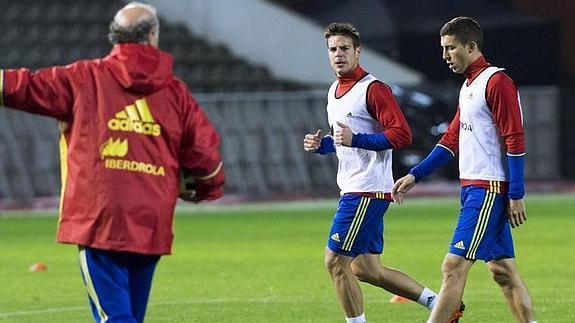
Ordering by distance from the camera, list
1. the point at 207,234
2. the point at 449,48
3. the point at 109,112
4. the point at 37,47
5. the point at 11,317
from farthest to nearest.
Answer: the point at 37,47 < the point at 207,234 < the point at 11,317 < the point at 449,48 < the point at 109,112

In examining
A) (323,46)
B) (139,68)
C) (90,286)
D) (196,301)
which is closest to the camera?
(139,68)

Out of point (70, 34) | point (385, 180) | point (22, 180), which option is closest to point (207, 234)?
point (22, 180)

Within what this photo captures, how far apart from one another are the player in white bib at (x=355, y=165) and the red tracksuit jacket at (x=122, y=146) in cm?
270

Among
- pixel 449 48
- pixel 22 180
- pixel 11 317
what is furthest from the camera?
pixel 22 180

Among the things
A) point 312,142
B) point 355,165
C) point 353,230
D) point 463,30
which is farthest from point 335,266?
point 463,30

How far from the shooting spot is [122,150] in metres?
7.03

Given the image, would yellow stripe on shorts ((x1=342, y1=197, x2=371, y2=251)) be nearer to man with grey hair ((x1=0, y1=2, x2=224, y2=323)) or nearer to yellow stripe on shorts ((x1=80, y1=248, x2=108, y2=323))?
man with grey hair ((x1=0, y1=2, x2=224, y2=323))

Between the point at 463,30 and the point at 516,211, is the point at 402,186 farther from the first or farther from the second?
the point at 463,30

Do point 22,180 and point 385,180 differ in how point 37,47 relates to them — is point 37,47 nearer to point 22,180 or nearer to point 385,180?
point 22,180

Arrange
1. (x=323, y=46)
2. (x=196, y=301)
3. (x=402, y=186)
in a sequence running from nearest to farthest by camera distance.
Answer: (x=402, y=186) → (x=196, y=301) → (x=323, y=46)

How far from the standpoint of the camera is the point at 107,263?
23.2 feet

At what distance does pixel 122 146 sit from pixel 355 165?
3174 millimetres

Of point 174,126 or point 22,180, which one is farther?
point 22,180

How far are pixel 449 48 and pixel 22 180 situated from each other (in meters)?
20.3
